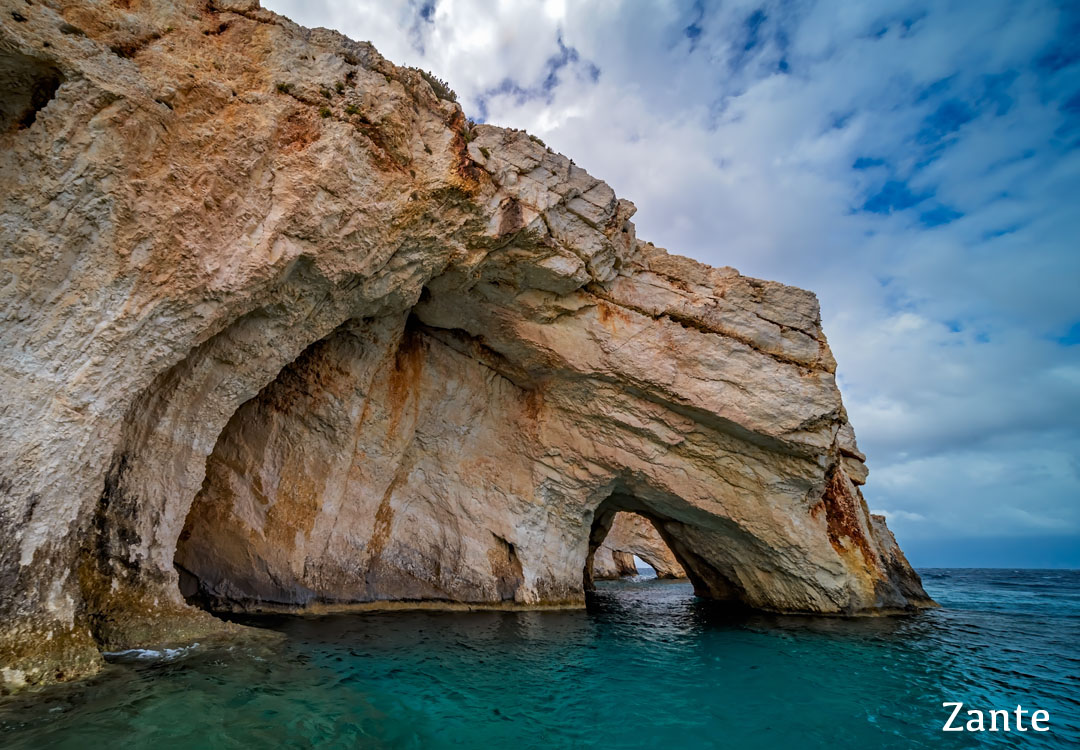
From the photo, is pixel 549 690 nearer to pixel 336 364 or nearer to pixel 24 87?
pixel 336 364

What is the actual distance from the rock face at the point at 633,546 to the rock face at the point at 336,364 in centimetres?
1767

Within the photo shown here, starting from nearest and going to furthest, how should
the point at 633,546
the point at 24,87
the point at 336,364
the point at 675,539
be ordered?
1. the point at 24,87
2. the point at 336,364
3. the point at 675,539
4. the point at 633,546

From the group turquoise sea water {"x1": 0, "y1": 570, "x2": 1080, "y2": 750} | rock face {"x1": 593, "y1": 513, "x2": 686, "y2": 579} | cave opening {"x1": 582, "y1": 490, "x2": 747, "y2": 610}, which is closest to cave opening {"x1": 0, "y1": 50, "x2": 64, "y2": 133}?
turquoise sea water {"x1": 0, "y1": 570, "x2": 1080, "y2": 750}

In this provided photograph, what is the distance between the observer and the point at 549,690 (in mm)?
7809

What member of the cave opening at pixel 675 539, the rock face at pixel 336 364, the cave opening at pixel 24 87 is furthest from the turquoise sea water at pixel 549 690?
the cave opening at pixel 24 87

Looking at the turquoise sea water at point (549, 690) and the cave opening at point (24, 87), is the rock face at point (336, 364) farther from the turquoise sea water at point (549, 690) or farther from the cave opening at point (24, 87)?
the turquoise sea water at point (549, 690)

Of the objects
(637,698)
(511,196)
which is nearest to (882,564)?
(637,698)

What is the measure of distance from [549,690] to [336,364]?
8.78 meters

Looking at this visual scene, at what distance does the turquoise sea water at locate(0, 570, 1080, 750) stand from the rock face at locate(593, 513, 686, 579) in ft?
79.8

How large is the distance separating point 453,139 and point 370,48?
7.03ft

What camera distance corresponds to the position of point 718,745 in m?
6.22

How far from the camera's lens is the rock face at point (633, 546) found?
36.9m

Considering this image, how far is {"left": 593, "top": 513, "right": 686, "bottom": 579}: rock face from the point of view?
36938 mm

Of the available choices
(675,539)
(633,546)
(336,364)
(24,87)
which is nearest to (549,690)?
(336,364)
